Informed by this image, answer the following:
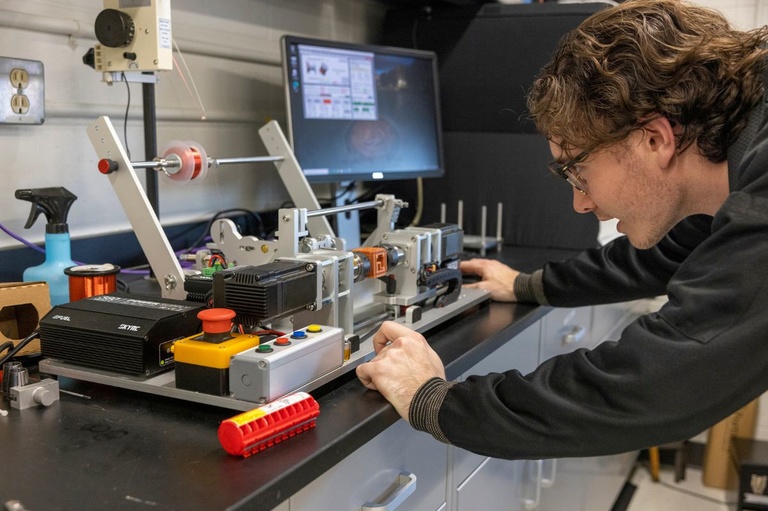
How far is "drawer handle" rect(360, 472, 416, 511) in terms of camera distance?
1008 millimetres

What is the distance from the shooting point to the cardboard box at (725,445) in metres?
2.63

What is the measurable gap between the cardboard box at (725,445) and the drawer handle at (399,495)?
188cm

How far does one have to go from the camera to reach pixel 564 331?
1897 millimetres

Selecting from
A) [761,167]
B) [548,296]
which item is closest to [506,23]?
[548,296]

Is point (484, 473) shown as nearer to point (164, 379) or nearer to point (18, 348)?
point (164, 379)

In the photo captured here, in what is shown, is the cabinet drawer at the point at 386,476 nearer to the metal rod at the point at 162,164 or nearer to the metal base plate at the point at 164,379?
the metal base plate at the point at 164,379

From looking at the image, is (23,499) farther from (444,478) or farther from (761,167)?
(761,167)

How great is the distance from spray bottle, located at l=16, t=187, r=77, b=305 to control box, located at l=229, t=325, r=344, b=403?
0.52 metres

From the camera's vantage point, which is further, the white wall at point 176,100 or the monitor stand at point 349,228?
the monitor stand at point 349,228

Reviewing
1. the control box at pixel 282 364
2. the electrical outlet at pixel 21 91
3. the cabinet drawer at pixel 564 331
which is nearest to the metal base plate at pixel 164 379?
the control box at pixel 282 364

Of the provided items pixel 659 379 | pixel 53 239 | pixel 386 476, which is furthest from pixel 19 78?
pixel 659 379

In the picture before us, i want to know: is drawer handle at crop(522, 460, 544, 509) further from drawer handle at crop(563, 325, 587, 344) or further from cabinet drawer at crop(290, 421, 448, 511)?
cabinet drawer at crop(290, 421, 448, 511)

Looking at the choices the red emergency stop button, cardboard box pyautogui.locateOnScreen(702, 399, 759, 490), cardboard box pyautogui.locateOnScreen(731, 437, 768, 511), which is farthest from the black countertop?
cardboard box pyautogui.locateOnScreen(702, 399, 759, 490)

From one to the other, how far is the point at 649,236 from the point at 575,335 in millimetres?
838
